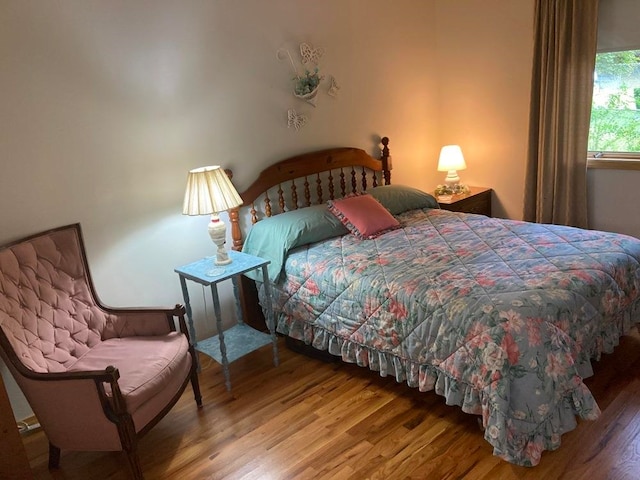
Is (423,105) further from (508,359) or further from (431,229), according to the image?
Result: (508,359)

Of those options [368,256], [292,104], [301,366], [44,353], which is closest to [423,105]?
[292,104]

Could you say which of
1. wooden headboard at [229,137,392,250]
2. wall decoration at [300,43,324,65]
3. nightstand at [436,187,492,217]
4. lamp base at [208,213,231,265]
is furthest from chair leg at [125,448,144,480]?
nightstand at [436,187,492,217]

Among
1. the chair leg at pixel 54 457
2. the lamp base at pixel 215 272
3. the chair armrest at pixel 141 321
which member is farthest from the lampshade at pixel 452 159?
the chair leg at pixel 54 457

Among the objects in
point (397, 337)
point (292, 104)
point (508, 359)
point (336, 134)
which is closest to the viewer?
point (508, 359)

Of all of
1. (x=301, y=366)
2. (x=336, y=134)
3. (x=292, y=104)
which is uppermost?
(x=292, y=104)

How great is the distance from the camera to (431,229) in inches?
131

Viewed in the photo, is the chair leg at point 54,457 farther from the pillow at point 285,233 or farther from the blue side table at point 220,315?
the pillow at point 285,233

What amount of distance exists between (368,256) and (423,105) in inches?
85.3

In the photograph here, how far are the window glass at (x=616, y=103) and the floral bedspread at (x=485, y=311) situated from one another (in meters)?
1.26

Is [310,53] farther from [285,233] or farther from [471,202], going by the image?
[471,202]

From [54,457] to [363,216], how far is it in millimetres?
2124

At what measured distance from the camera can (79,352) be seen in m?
2.46

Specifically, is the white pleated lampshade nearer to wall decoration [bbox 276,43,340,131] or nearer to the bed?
the bed

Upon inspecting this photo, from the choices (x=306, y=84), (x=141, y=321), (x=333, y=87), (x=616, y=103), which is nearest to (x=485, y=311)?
(x=141, y=321)
